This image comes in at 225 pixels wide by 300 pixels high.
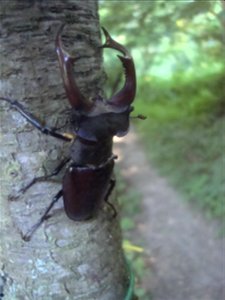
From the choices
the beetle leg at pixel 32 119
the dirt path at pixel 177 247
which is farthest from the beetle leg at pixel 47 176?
the dirt path at pixel 177 247

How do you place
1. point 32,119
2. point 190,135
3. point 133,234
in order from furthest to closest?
point 190,135 → point 133,234 → point 32,119

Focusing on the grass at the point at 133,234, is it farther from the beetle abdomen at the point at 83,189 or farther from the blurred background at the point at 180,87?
the beetle abdomen at the point at 83,189

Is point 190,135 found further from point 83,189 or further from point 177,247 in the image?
point 83,189

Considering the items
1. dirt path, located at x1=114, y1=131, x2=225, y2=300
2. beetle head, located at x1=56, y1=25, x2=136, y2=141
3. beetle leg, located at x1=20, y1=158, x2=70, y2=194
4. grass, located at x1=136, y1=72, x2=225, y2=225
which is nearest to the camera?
beetle head, located at x1=56, y1=25, x2=136, y2=141

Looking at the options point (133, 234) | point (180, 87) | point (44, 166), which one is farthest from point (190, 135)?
point (44, 166)

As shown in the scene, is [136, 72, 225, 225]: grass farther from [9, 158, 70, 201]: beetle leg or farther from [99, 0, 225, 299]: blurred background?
[9, 158, 70, 201]: beetle leg

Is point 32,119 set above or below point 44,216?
above

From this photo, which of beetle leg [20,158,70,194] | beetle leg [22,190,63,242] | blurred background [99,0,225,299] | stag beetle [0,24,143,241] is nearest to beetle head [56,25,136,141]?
stag beetle [0,24,143,241]
